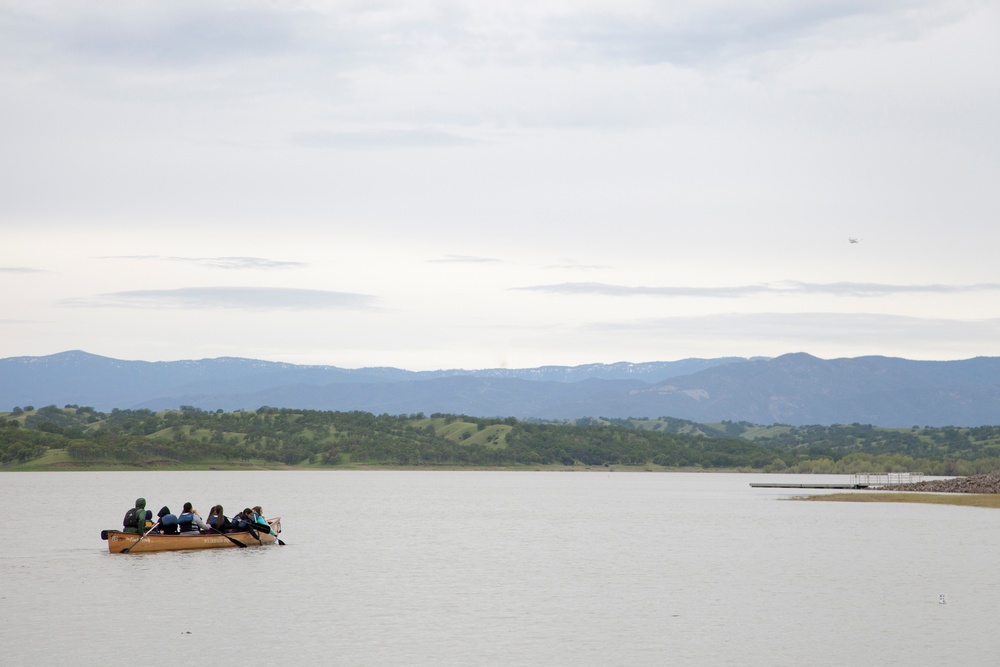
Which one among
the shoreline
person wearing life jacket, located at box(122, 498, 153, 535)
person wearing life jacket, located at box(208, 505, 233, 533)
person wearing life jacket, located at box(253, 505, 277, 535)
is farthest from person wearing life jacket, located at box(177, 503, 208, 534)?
the shoreline

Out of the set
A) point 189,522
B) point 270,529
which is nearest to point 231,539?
point 270,529

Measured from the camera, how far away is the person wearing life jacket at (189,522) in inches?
2963

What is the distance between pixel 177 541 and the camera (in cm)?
7462

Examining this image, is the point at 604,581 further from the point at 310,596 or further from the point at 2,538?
the point at 2,538

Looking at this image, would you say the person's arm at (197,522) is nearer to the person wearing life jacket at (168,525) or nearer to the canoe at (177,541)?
the canoe at (177,541)

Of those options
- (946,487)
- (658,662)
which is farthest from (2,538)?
(946,487)

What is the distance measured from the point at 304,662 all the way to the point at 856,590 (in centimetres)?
3116

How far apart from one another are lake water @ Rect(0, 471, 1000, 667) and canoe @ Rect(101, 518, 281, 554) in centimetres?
70

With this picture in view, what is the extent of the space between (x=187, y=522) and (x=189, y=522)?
0.42 feet

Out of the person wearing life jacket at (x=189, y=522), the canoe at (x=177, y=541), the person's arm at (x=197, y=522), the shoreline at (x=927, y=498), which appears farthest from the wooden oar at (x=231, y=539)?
the shoreline at (x=927, y=498)

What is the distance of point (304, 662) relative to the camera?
3838cm

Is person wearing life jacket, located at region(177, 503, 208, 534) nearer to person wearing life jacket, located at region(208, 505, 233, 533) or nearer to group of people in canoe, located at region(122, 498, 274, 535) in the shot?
group of people in canoe, located at region(122, 498, 274, 535)

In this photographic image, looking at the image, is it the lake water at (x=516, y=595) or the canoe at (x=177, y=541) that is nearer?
the lake water at (x=516, y=595)

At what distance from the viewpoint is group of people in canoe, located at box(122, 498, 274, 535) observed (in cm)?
7294
